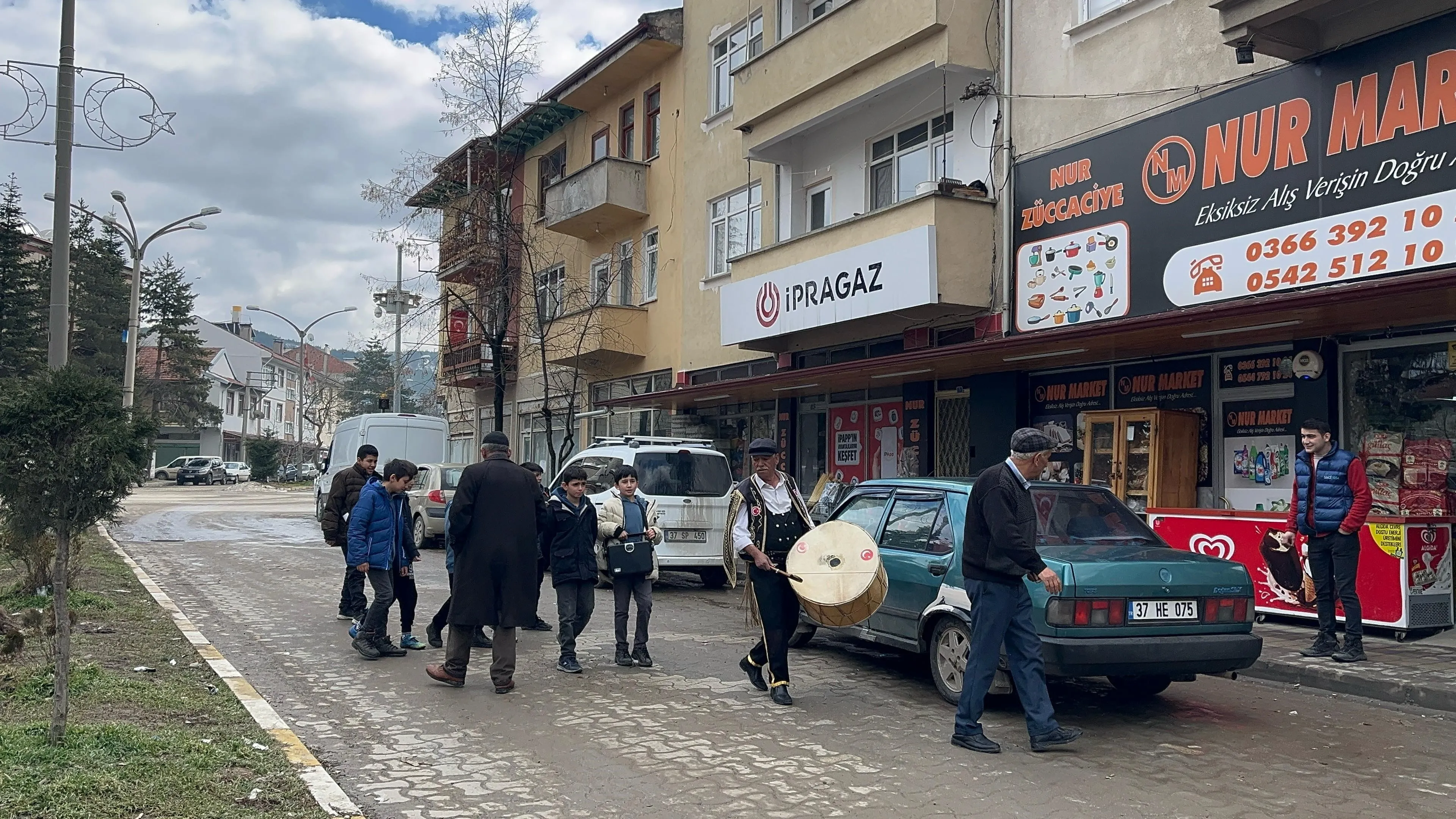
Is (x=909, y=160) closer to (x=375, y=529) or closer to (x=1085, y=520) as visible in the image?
(x=1085, y=520)

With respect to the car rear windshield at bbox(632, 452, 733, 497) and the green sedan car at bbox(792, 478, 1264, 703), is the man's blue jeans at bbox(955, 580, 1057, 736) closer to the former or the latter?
the green sedan car at bbox(792, 478, 1264, 703)

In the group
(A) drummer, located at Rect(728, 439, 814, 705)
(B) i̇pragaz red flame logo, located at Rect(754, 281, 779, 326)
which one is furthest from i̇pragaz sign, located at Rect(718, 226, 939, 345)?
(A) drummer, located at Rect(728, 439, 814, 705)

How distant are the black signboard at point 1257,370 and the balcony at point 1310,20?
307cm

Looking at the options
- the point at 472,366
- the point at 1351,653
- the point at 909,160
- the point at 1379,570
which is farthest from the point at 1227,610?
the point at 472,366

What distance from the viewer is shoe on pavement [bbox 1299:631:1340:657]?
8.98 meters

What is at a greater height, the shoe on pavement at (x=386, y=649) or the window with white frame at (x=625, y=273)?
the window with white frame at (x=625, y=273)

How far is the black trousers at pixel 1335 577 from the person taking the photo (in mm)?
8836

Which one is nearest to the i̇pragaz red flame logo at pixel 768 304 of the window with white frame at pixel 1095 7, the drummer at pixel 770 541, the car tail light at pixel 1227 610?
the window with white frame at pixel 1095 7

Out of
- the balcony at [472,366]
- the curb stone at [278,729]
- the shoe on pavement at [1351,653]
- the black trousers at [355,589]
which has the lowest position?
the curb stone at [278,729]

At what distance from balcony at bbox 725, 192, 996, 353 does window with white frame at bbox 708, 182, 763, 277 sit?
168 inches

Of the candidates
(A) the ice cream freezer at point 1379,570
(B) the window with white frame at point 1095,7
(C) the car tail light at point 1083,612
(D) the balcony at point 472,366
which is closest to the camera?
(C) the car tail light at point 1083,612

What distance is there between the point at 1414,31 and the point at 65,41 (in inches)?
542

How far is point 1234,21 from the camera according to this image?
10883mm

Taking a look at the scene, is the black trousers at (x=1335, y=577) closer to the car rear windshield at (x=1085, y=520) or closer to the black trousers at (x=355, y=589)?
the car rear windshield at (x=1085, y=520)
